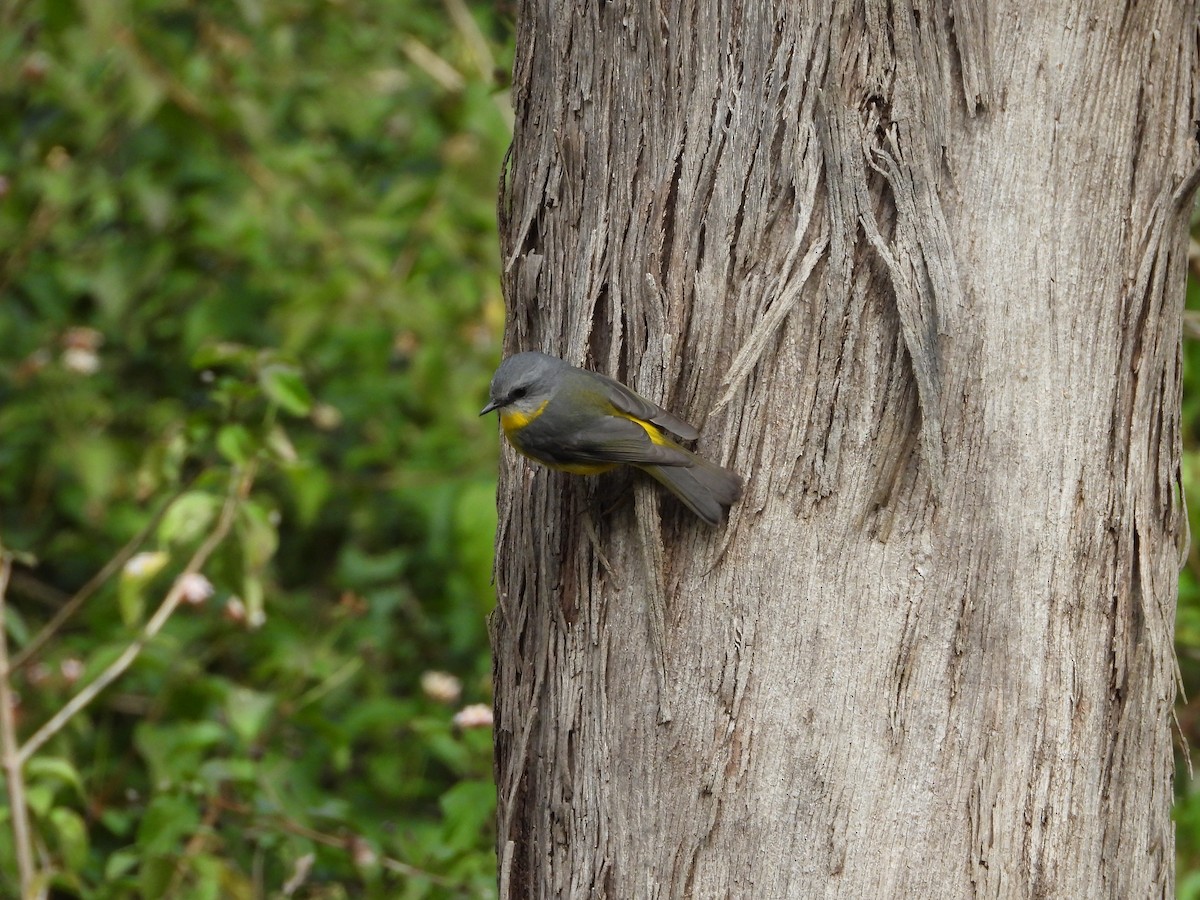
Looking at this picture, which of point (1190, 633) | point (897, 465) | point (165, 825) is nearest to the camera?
point (897, 465)

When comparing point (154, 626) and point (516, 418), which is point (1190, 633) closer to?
point (516, 418)

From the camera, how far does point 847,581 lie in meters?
1.84

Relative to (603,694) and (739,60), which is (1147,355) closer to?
(739,60)

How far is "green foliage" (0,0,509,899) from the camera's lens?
124 inches

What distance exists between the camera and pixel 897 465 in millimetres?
1848

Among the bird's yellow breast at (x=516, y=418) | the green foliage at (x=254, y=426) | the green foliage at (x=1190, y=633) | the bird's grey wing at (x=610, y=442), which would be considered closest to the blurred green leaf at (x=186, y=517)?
the green foliage at (x=254, y=426)

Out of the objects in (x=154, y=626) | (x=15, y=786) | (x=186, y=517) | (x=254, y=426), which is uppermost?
(x=254, y=426)

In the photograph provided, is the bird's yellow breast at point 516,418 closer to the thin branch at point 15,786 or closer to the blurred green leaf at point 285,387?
the blurred green leaf at point 285,387

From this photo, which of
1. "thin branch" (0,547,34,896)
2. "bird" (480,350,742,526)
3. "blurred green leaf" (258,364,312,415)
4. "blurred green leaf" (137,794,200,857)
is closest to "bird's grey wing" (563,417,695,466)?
"bird" (480,350,742,526)

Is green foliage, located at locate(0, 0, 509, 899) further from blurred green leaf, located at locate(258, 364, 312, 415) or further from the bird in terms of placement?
the bird

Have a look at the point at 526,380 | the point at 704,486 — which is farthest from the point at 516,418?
the point at 704,486

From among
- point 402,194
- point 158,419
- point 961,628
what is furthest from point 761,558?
point 158,419

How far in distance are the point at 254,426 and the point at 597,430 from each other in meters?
1.52

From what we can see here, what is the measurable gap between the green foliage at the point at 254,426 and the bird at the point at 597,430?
1.09 meters
